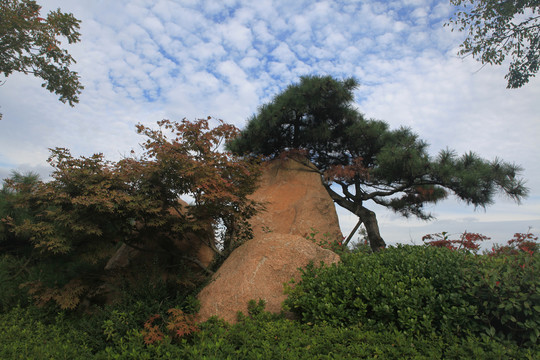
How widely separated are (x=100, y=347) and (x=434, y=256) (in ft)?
13.7

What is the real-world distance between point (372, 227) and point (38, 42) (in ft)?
30.7

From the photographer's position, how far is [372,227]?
30.6ft

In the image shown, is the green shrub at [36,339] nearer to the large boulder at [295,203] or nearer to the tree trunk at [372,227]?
the large boulder at [295,203]

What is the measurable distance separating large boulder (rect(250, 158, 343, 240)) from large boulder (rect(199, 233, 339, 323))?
212cm

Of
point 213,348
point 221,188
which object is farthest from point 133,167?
point 213,348

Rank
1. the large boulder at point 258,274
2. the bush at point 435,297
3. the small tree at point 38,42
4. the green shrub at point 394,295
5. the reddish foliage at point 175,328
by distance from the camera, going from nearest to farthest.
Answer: the bush at point 435,297 < the green shrub at point 394,295 < the reddish foliage at point 175,328 < the large boulder at point 258,274 < the small tree at point 38,42

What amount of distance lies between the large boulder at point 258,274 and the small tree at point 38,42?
6871 mm

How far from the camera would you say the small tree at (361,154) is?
7.89 metres

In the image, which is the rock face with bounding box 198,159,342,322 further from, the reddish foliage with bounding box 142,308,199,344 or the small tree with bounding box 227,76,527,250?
the small tree with bounding box 227,76,527,250

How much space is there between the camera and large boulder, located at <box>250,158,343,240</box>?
7.88m

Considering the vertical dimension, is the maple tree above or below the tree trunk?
below

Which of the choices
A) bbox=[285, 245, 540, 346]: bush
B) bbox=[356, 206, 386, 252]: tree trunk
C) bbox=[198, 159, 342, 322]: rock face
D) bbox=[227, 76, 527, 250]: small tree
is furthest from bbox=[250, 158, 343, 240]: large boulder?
bbox=[285, 245, 540, 346]: bush

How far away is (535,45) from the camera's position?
876cm

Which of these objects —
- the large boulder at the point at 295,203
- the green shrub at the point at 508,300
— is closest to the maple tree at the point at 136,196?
the large boulder at the point at 295,203
